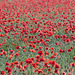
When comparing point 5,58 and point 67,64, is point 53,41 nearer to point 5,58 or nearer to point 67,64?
point 67,64

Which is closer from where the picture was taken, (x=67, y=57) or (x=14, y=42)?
(x=67, y=57)

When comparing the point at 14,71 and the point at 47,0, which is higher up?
the point at 47,0

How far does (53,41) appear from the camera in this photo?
4.61m

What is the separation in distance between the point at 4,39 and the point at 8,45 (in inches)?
10.3

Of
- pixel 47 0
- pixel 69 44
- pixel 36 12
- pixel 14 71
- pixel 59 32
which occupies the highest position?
pixel 47 0

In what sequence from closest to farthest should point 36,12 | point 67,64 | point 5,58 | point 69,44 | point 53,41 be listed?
point 67,64, point 5,58, point 69,44, point 53,41, point 36,12

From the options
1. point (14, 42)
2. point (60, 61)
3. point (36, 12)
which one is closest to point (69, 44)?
point (60, 61)

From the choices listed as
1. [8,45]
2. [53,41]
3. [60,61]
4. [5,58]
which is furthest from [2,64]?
[53,41]

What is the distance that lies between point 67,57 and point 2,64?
1501 millimetres

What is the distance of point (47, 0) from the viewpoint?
10.4 metres

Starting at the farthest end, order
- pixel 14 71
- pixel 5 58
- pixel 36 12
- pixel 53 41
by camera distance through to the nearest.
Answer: pixel 36 12
pixel 53 41
pixel 5 58
pixel 14 71

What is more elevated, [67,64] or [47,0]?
[47,0]

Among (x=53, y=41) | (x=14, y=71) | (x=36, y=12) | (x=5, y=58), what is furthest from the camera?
(x=36, y=12)

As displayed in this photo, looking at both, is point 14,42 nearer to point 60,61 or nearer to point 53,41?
point 53,41
